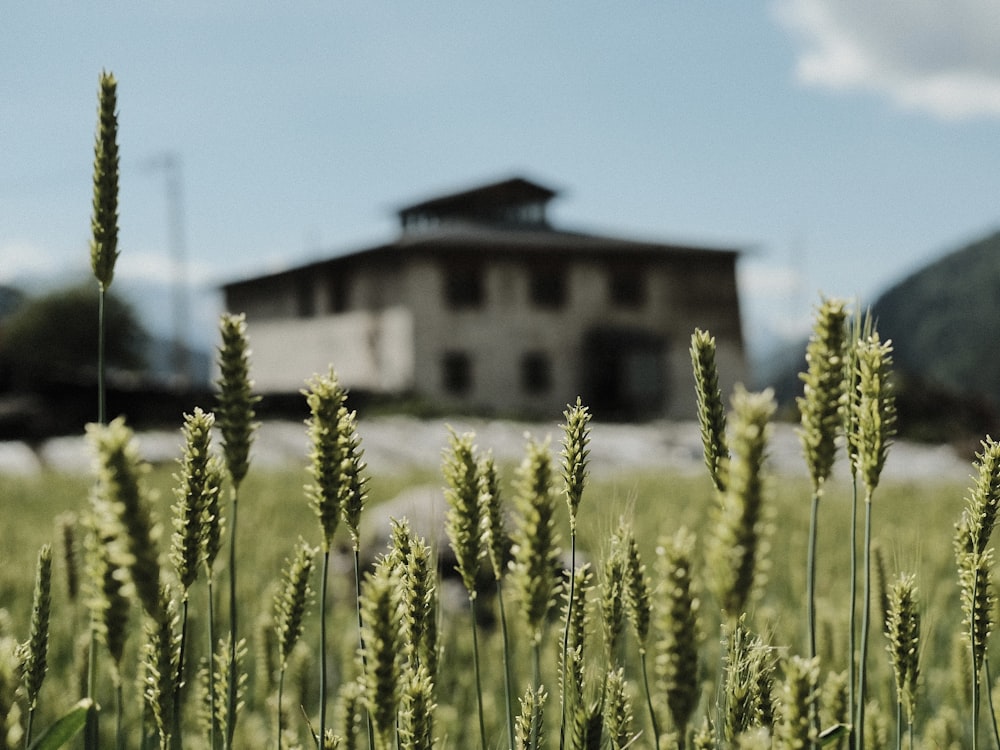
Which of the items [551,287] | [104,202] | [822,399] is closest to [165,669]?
[104,202]

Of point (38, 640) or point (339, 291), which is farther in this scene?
point (339, 291)

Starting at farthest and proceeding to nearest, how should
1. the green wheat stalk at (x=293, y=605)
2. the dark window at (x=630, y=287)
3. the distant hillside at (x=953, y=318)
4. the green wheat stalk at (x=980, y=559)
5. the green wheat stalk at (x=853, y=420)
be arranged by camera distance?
the distant hillside at (x=953, y=318), the dark window at (x=630, y=287), the green wheat stalk at (x=293, y=605), the green wheat stalk at (x=980, y=559), the green wheat stalk at (x=853, y=420)

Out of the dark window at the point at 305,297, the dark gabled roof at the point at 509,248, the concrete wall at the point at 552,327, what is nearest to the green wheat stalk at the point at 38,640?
the concrete wall at the point at 552,327

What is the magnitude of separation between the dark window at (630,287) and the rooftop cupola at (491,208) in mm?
4255

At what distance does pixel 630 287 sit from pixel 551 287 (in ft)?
10.7

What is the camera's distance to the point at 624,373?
36688 mm

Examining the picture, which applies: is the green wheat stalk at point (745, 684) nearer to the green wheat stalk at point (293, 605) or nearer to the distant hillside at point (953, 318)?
the green wheat stalk at point (293, 605)

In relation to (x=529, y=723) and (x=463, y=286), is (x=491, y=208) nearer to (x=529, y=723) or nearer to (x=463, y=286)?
(x=463, y=286)

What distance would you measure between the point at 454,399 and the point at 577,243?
766 centimetres

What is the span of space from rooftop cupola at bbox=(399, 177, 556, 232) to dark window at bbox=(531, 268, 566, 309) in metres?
3.64

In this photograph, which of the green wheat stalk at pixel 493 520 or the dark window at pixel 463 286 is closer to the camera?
the green wheat stalk at pixel 493 520

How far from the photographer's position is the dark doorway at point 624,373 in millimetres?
36688

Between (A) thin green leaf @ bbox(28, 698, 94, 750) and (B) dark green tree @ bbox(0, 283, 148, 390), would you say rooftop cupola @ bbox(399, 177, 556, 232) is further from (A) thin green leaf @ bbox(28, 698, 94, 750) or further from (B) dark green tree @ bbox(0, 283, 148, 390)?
(A) thin green leaf @ bbox(28, 698, 94, 750)

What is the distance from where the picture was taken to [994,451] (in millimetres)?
1332
